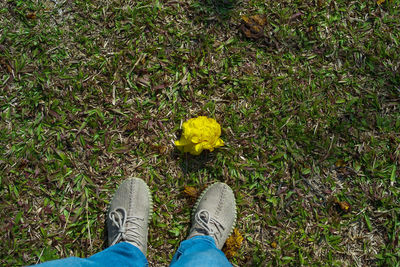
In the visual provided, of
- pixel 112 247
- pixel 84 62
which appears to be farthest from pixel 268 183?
pixel 84 62

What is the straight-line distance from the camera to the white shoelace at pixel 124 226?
2.57 m

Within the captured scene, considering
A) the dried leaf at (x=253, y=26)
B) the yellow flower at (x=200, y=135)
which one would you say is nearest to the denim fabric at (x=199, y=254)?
the yellow flower at (x=200, y=135)

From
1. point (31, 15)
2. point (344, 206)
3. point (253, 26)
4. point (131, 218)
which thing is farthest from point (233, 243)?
point (31, 15)

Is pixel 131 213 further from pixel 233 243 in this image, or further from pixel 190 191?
pixel 233 243

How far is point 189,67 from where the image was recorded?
2.82 meters

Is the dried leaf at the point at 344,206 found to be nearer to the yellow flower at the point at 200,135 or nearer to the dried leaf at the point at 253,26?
the yellow flower at the point at 200,135

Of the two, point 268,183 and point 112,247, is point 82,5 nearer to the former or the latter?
point 112,247

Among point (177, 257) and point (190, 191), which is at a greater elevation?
point (190, 191)

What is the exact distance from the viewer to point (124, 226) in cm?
258

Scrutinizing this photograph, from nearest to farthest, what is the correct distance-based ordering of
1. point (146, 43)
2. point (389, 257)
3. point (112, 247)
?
point (112, 247) → point (389, 257) → point (146, 43)

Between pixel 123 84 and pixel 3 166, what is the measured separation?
4.09ft

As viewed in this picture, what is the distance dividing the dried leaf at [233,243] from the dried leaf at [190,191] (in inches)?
18.5

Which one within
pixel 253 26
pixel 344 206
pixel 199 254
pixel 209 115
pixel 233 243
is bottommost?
pixel 233 243

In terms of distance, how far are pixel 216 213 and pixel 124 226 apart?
2.53 feet
